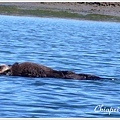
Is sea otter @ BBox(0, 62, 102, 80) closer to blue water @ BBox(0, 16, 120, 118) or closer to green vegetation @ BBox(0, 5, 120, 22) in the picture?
blue water @ BBox(0, 16, 120, 118)

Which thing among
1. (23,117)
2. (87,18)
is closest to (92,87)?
(23,117)

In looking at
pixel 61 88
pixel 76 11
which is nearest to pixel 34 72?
pixel 61 88

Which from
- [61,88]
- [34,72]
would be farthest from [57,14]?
[61,88]

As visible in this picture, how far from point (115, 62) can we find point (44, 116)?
976cm

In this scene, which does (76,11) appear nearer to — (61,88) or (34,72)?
(34,72)

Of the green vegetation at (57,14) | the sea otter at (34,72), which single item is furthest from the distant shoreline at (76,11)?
the sea otter at (34,72)

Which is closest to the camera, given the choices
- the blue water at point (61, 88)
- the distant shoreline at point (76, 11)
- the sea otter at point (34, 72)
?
the blue water at point (61, 88)

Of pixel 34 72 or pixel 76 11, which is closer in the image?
pixel 34 72

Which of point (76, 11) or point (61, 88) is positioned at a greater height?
point (61, 88)

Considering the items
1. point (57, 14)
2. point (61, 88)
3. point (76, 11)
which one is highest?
point (61, 88)

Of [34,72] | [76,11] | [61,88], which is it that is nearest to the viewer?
[61,88]

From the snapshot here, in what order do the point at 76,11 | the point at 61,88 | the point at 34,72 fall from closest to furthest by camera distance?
the point at 61,88 < the point at 34,72 < the point at 76,11

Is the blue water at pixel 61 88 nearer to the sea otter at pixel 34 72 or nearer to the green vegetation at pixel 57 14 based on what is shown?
the sea otter at pixel 34 72

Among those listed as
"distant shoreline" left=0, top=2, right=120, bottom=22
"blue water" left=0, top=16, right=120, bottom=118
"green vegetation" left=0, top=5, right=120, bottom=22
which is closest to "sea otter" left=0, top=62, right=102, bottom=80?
"blue water" left=0, top=16, right=120, bottom=118
